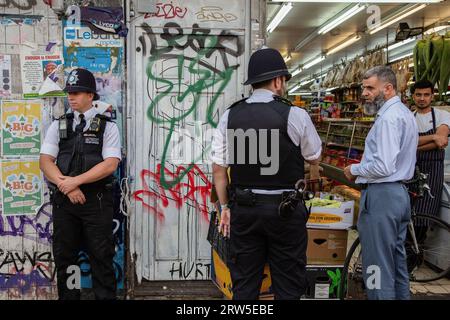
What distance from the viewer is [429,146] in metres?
4.74

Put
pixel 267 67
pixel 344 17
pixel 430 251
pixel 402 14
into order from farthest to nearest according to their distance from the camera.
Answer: pixel 402 14 → pixel 344 17 → pixel 430 251 → pixel 267 67

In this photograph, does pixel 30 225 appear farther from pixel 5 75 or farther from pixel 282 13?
pixel 282 13

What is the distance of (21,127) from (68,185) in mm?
942

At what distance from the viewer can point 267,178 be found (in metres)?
2.73

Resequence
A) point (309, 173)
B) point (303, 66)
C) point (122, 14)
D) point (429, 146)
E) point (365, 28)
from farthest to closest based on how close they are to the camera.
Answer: point (303, 66) → point (365, 28) → point (429, 146) → point (122, 14) → point (309, 173)

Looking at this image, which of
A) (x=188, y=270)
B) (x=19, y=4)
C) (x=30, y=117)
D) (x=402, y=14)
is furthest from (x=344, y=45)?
(x=30, y=117)

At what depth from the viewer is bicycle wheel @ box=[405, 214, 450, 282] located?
4316 millimetres

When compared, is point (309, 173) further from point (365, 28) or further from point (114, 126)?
point (365, 28)

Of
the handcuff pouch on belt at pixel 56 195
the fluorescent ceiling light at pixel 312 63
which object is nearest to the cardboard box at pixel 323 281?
the handcuff pouch on belt at pixel 56 195

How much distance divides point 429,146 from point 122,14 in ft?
10.8

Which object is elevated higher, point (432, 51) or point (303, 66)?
point (303, 66)
